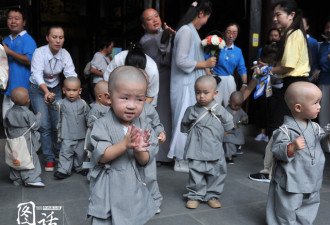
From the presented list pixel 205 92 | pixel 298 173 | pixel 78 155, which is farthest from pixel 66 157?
pixel 298 173

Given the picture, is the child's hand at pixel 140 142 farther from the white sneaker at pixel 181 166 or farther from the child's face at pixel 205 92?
the white sneaker at pixel 181 166

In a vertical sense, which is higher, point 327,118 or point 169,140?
point 327,118

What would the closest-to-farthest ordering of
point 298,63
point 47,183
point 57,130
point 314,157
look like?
point 314,157, point 298,63, point 47,183, point 57,130

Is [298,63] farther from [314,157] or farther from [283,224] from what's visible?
[283,224]

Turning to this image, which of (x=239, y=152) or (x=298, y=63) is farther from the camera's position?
(x=239, y=152)

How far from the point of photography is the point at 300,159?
8.43 feet

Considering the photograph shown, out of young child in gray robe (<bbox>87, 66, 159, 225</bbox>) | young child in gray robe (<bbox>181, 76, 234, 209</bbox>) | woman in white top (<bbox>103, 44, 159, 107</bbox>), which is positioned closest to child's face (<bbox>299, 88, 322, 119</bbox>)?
young child in gray robe (<bbox>181, 76, 234, 209</bbox>)

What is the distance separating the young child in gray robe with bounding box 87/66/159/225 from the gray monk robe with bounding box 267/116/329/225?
110cm

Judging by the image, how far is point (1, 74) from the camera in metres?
2.90

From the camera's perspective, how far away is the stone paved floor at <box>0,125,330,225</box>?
3016 mm

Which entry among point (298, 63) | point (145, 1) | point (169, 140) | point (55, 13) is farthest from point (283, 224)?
point (55, 13)

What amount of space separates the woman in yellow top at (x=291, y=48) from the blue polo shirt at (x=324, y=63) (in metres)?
1.27

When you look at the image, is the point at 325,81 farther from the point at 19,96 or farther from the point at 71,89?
the point at 19,96

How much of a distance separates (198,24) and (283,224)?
2611 millimetres
